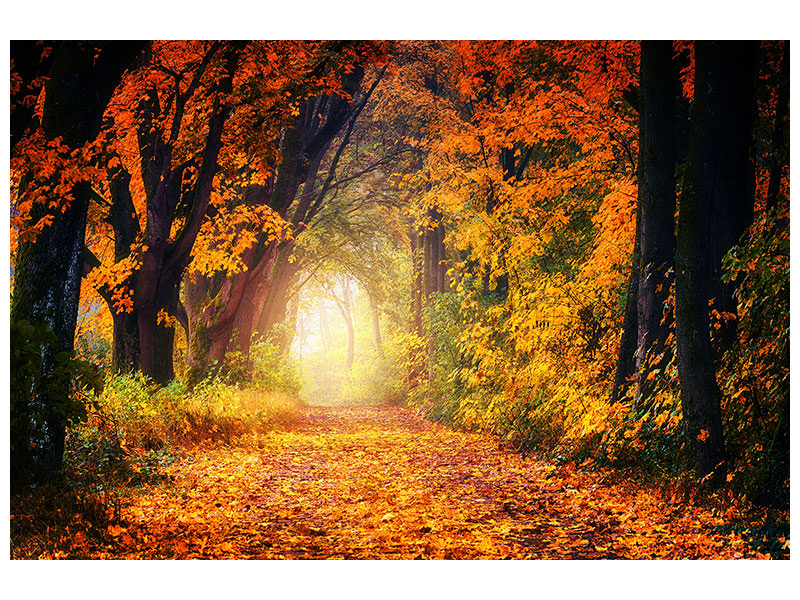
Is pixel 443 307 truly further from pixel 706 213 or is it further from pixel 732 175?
pixel 706 213

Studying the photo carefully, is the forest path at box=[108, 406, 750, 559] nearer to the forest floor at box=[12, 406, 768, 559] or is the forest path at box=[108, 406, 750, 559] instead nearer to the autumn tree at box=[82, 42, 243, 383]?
the forest floor at box=[12, 406, 768, 559]

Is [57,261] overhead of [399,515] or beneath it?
overhead

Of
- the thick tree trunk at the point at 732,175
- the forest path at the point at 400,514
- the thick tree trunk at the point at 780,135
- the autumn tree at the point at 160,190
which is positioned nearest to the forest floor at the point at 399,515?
the forest path at the point at 400,514

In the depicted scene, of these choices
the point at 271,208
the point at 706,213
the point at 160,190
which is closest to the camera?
the point at 706,213

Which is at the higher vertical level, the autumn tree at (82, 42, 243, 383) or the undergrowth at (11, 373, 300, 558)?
the autumn tree at (82, 42, 243, 383)

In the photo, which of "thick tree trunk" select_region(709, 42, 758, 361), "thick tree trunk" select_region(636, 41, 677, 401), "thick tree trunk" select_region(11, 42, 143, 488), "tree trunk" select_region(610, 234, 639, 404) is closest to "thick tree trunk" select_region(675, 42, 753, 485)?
"thick tree trunk" select_region(709, 42, 758, 361)

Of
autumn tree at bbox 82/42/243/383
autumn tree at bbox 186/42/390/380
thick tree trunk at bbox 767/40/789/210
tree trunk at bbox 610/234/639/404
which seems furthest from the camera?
autumn tree at bbox 186/42/390/380

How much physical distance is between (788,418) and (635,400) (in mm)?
2052

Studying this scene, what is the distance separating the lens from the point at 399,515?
5.65 meters

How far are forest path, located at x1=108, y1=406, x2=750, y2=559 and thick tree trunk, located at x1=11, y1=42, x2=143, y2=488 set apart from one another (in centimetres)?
95

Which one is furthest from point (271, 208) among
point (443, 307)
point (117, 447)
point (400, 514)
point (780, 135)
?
point (780, 135)

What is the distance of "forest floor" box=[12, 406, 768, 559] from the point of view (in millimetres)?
4688

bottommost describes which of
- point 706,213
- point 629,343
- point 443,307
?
point 629,343

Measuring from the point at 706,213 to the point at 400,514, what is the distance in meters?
3.72
